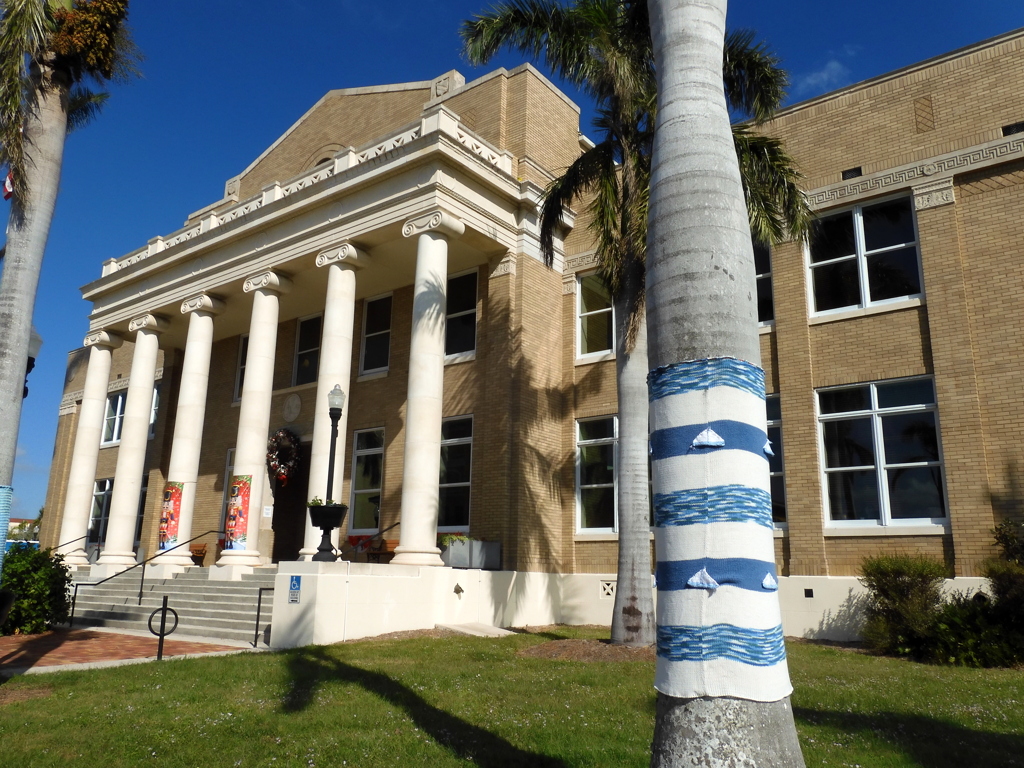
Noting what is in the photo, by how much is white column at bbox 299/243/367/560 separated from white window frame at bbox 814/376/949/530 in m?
9.19

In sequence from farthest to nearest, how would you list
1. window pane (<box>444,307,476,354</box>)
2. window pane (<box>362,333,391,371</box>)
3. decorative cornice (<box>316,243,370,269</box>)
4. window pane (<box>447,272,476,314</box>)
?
window pane (<box>362,333,391,371</box>) → window pane (<box>447,272,476,314</box>) → window pane (<box>444,307,476,354</box>) → decorative cornice (<box>316,243,370,269</box>)

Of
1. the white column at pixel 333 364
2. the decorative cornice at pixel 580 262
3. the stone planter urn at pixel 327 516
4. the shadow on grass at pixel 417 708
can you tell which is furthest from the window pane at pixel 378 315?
the shadow on grass at pixel 417 708

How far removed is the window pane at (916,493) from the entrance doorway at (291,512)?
48.8 ft

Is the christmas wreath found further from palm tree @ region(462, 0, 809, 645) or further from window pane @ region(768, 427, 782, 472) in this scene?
window pane @ region(768, 427, 782, 472)

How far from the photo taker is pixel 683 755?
144 inches

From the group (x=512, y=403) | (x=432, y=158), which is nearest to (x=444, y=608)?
(x=512, y=403)

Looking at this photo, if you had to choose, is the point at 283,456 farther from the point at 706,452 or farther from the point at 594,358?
the point at 706,452

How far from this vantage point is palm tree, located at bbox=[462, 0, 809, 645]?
41.0 feet

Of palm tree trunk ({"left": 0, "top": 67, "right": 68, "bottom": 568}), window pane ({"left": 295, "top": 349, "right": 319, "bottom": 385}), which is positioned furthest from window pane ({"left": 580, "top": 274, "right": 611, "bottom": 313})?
palm tree trunk ({"left": 0, "top": 67, "right": 68, "bottom": 568})

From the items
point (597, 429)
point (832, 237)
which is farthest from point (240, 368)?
point (832, 237)

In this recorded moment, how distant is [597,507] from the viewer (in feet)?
61.2

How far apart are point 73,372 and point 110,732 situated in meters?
30.4

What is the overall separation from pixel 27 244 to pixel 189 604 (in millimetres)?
9296

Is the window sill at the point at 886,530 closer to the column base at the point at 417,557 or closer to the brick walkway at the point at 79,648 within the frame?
the column base at the point at 417,557
